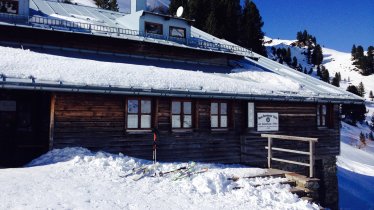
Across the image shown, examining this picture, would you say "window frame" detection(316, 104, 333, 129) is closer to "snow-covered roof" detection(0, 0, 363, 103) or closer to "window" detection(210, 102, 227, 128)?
"snow-covered roof" detection(0, 0, 363, 103)

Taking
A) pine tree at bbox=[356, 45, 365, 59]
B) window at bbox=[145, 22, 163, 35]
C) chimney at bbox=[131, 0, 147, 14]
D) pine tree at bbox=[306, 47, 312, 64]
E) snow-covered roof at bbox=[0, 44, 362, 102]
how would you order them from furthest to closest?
pine tree at bbox=[356, 45, 365, 59]
pine tree at bbox=[306, 47, 312, 64]
chimney at bbox=[131, 0, 147, 14]
window at bbox=[145, 22, 163, 35]
snow-covered roof at bbox=[0, 44, 362, 102]

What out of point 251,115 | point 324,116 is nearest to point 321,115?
point 324,116

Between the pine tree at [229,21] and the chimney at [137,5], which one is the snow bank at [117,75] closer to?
the chimney at [137,5]

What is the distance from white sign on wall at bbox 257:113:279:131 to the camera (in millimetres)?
15250

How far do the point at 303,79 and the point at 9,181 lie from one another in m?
15.2

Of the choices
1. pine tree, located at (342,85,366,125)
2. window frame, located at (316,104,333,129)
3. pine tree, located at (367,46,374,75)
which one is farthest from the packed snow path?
pine tree, located at (367,46,374,75)

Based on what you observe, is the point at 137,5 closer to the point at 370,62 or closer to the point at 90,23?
the point at 90,23

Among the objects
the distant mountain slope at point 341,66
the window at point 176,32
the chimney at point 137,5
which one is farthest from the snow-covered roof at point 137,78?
the distant mountain slope at point 341,66

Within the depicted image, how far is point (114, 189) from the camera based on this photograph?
336 inches

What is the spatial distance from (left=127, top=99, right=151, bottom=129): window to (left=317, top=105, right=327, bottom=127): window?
8829mm

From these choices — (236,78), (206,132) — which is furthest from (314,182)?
(236,78)

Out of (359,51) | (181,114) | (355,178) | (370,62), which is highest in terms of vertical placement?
(359,51)

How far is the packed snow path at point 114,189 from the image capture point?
25.0 feet

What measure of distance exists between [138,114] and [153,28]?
252 inches
